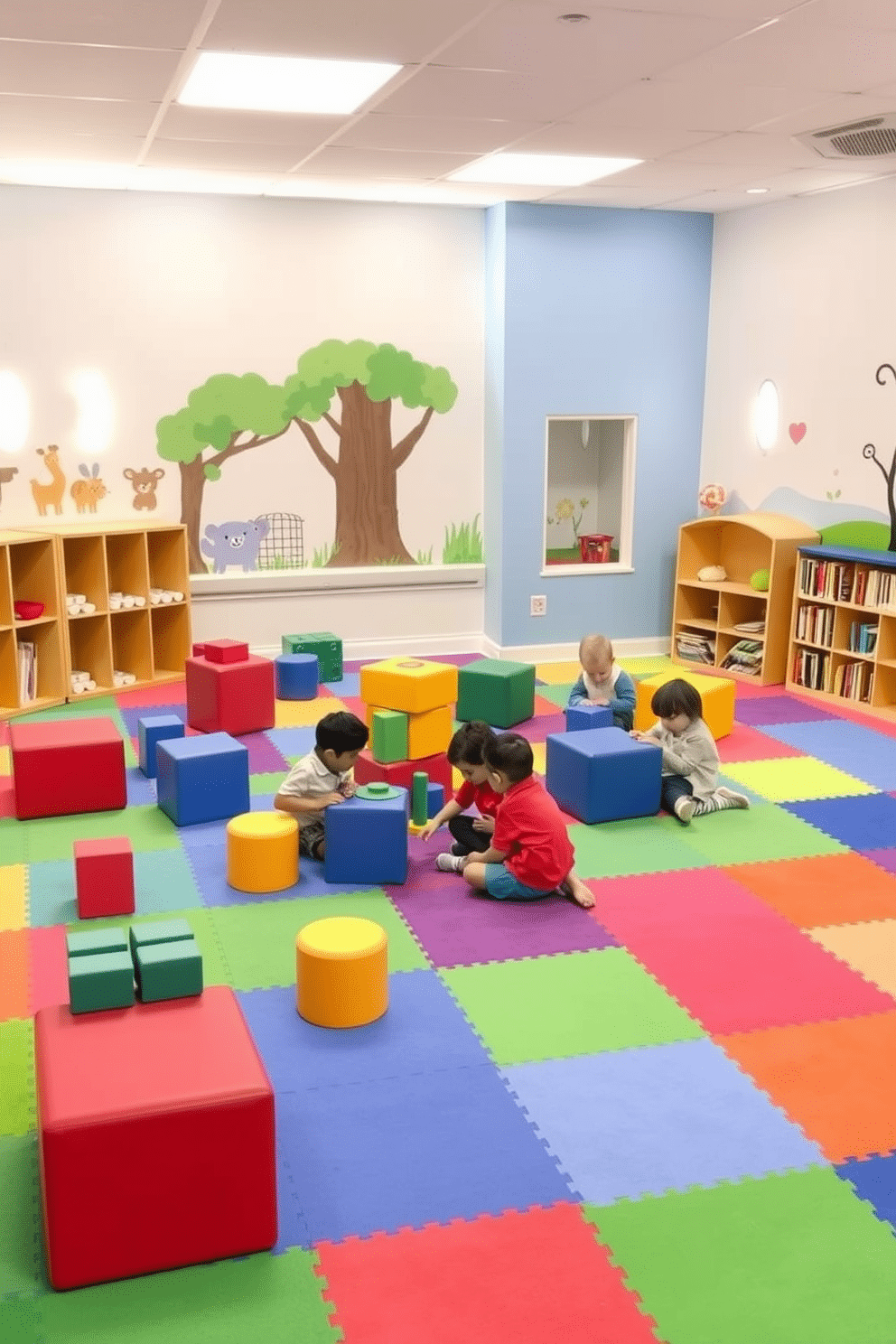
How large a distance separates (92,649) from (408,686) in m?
3.35

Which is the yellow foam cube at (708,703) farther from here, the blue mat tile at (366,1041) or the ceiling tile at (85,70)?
the ceiling tile at (85,70)

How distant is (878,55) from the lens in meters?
5.57

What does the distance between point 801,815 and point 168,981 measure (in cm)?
443

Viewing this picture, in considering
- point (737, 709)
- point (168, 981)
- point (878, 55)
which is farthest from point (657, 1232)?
point (737, 709)

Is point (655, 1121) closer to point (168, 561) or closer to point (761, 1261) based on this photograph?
point (761, 1261)

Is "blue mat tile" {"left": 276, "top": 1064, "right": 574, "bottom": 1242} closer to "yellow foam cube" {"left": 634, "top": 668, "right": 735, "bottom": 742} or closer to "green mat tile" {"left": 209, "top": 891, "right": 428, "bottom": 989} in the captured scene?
"green mat tile" {"left": 209, "top": 891, "right": 428, "bottom": 989}

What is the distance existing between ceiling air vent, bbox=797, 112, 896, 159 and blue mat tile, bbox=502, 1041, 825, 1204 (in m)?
5.45

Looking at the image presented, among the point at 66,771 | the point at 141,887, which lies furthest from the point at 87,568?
the point at 141,887

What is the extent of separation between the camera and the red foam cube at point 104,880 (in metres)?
5.49

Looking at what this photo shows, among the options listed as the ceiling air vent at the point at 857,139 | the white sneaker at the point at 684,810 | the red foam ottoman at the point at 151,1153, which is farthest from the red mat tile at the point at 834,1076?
the ceiling air vent at the point at 857,139

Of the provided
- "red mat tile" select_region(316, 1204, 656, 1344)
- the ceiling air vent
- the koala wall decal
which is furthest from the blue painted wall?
"red mat tile" select_region(316, 1204, 656, 1344)

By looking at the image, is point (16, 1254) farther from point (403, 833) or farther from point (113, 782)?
point (113, 782)

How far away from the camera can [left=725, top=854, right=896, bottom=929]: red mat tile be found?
5695mm

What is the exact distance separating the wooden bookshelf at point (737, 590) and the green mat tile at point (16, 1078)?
6.94 metres
